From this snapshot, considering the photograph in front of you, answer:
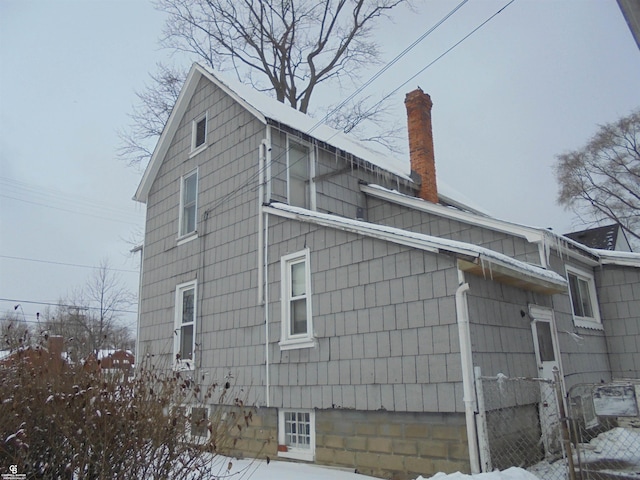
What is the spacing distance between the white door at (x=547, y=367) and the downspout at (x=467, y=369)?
167 centimetres

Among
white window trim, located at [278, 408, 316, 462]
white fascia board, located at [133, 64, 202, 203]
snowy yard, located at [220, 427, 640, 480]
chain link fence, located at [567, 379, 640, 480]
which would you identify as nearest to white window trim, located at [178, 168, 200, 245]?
white fascia board, located at [133, 64, 202, 203]

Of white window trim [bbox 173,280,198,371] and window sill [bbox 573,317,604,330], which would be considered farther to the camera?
white window trim [bbox 173,280,198,371]

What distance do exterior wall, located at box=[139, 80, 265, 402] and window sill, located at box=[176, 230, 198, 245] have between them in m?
0.08

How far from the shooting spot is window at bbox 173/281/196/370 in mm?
11023

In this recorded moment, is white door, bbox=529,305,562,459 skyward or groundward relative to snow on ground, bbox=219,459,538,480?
skyward

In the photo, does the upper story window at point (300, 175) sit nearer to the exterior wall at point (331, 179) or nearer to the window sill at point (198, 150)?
the exterior wall at point (331, 179)

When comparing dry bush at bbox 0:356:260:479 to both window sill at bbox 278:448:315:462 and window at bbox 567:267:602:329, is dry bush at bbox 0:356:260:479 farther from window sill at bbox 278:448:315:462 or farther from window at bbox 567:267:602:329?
window at bbox 567:267:602:329

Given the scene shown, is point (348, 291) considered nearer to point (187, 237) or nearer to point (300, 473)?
point (300, 473)

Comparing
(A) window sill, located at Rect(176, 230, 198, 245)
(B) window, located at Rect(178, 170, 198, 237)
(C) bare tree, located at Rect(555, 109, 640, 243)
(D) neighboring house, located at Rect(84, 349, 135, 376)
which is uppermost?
(C) bare tree, located at Rect(555, 109, 640, 243)

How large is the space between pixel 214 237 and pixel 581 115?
35.4 metres

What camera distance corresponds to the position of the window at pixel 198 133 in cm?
1241

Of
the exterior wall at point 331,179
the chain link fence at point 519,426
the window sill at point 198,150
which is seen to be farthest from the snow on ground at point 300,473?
the window sill at point 198,150

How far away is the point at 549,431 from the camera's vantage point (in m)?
7.50

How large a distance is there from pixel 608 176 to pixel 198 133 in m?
22.8
